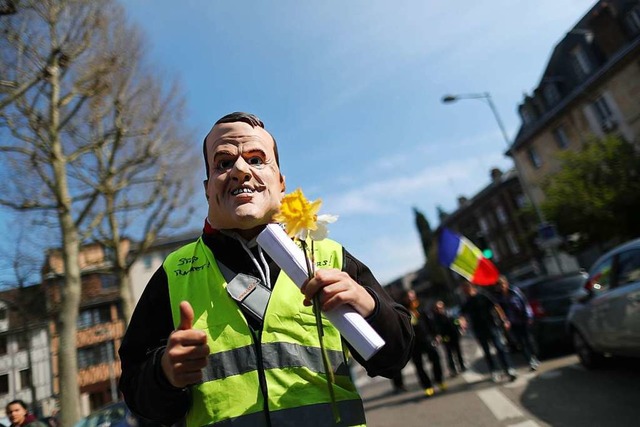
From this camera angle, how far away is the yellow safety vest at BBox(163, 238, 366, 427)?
1.32 metres

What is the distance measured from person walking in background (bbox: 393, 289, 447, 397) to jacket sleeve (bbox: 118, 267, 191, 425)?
6613 mm

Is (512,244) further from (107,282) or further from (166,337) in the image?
(166,337)

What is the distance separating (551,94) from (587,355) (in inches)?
937

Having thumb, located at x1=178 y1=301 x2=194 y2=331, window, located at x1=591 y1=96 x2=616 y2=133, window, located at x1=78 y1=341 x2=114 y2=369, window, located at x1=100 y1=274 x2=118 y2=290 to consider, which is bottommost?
thumb, located at x1=178 y1=301 x2=194 y2=331

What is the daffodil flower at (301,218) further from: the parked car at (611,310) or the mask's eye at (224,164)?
the parked car at (611,310)

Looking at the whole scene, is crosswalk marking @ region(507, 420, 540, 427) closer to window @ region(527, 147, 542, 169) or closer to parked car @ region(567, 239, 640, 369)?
parked car @ region(567, 239, 640, 369)

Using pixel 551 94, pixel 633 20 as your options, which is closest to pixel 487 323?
pixel 633 20

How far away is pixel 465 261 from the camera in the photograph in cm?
870

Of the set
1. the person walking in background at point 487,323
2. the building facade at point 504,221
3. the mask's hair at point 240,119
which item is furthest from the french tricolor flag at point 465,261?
the building facade at point 504,221

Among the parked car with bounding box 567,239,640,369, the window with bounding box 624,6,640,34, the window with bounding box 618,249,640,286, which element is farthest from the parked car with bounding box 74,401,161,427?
the window with bounding box 624,6,640,34

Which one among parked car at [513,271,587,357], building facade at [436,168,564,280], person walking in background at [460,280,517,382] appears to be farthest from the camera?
building facade at [436,168,564,280]

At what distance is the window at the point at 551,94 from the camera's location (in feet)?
85.6

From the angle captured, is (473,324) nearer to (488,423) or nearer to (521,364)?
(521,364)

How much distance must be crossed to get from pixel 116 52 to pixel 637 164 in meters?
18.1
